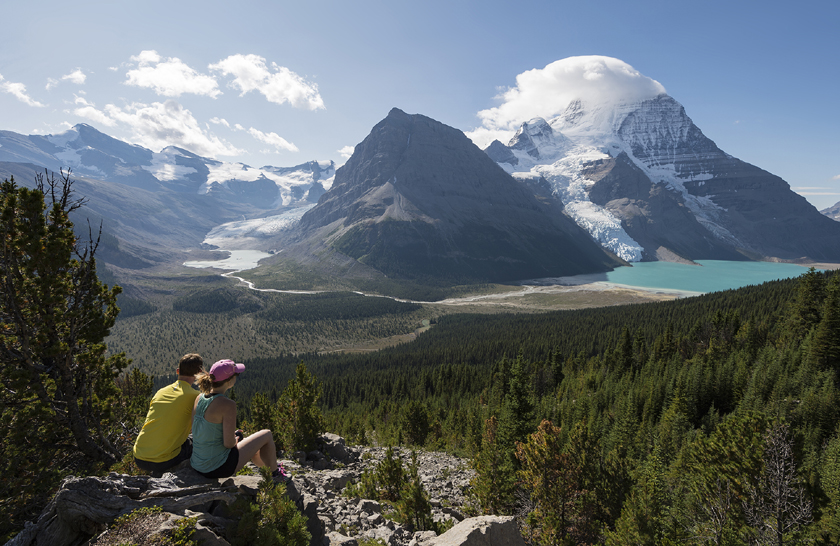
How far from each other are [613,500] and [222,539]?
1019 inches

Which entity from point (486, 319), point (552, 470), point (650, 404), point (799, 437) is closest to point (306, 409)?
point (552, 470)

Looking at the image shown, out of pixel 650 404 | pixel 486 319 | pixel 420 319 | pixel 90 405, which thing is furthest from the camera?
pixel 420 319

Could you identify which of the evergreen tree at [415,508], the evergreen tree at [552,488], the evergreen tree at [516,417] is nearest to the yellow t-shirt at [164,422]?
the evergreen tree at [415,508]

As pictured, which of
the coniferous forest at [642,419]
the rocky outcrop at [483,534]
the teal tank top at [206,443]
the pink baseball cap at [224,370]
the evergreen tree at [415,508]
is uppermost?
the pink baseball cap at [224,370]

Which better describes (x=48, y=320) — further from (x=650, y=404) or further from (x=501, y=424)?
(x=650, y=404)

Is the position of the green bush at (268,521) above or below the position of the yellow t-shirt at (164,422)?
below

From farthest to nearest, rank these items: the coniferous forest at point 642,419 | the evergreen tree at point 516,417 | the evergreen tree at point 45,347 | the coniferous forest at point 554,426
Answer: the evergreen tree at point 516,417
the coniferous forest at point 642,419
the coniferous forest at point 554,426
the evergreen tree at point 45,347

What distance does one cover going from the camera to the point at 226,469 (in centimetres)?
886

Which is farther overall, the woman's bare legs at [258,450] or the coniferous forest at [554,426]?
the coniferous forest at [554,426]

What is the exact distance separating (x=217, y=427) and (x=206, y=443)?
1.91 ft

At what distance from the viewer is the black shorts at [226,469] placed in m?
8.79

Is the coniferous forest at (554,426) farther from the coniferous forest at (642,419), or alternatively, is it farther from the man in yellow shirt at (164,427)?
the man in yellow shirt at (164,427)

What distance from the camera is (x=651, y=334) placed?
335 ft

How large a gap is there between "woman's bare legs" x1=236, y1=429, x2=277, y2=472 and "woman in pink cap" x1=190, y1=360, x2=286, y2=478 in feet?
0.07
